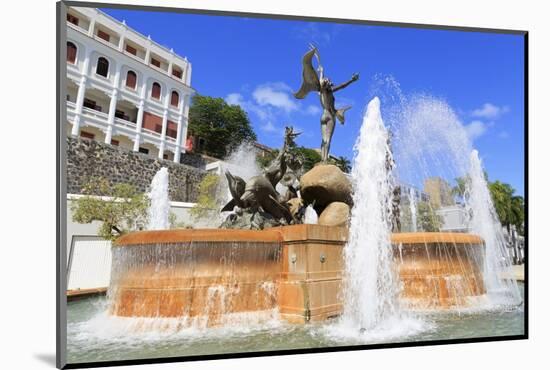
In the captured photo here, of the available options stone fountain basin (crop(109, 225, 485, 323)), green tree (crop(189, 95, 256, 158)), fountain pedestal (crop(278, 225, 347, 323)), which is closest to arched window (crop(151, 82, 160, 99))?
green tree (crop(189, 95, 256, 158))

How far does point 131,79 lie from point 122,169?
3.27 meters

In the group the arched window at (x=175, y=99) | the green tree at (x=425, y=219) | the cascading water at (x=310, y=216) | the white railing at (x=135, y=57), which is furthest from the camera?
the arched window at (x=175, y=99)

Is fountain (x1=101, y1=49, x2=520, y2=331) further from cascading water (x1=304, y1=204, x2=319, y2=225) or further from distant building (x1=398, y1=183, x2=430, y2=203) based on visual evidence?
distant building (x1=398, y1=183, x2=430, y2=203)

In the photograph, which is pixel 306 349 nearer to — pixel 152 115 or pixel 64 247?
pixel 64 247

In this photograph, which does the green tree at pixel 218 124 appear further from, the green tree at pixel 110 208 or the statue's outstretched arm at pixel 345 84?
the statue's outstretched arm at pixel 345 84

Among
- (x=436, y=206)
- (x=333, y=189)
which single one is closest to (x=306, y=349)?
(x=333, y=189)

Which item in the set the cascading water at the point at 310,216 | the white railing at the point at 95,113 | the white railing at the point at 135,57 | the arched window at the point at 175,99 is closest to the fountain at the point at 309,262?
the cascading water at the point at 310,216

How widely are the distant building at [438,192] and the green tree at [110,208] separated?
8.10 m

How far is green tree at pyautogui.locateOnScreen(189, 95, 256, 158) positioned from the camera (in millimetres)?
28844

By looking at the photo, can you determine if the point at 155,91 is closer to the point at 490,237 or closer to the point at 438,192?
the point at 438,192

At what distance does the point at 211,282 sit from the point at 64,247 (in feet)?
5.62

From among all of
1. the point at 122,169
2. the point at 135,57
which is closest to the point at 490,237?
the point at 122,169

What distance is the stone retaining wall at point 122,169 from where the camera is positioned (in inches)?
510

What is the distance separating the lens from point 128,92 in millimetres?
16031
